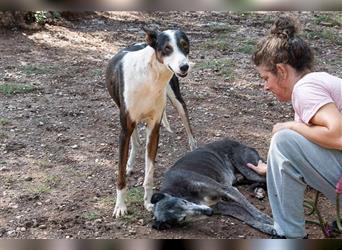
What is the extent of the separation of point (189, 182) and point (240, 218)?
47 cm

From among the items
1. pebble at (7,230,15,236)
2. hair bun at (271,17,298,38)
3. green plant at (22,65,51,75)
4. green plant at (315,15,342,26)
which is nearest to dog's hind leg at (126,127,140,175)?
pebble at (7,230,15,236)

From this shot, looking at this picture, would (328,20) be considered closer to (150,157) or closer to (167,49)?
(150,157)

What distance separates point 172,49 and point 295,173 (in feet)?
3.81

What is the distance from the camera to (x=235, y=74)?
23.3 ft

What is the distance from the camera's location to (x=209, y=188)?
412 cm

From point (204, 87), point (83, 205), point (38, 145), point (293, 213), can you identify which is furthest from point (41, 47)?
point (293, 213)

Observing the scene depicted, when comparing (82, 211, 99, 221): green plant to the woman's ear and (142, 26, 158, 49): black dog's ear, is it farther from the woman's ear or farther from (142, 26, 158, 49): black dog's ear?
the woman's ear

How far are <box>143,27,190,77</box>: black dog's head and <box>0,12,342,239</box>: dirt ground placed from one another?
3.52ft

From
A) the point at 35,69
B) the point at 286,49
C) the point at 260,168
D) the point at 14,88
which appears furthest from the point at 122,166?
the point at 35,69

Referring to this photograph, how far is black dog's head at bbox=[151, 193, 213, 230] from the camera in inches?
145

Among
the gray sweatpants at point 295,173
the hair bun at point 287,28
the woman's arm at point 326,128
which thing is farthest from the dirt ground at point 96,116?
the hair bun at point 287,28

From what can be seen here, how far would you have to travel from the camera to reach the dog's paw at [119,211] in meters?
3.89

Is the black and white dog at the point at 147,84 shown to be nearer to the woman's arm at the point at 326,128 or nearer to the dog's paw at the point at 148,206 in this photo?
the dog's paw at the point at 148,206

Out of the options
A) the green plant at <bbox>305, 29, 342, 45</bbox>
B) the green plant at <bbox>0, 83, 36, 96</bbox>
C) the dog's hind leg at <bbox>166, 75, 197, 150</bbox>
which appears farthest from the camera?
the green plant at <bbox>305, 29, 342, 45</bbox>
